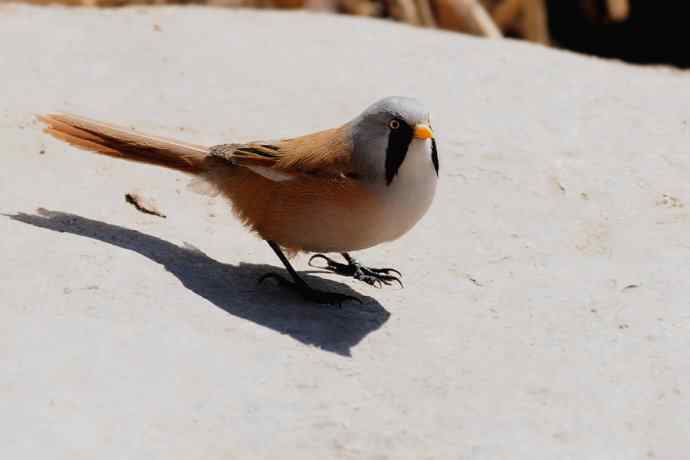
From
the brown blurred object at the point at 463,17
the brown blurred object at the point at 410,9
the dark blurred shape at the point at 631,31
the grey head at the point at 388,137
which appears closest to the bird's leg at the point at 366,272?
the grey head at the point at 388,137

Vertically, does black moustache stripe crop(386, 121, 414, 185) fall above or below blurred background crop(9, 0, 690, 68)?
above

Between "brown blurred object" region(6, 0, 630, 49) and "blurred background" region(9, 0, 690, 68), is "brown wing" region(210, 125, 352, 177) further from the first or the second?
"blurred background" region(9, 0, 690, 68)

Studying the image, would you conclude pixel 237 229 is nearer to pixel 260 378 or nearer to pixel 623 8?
pixel 260 378

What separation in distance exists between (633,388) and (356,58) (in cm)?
426

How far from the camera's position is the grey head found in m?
5.04

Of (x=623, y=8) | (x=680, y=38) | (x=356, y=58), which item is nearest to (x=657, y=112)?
(x=356, y=58)

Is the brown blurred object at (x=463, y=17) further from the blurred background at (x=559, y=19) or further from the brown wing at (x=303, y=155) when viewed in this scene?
the brown wing at (x=303, y=155)

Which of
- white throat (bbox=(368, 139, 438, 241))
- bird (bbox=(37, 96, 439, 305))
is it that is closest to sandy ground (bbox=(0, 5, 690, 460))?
bird (bbox=(37, 96, 439, 305))

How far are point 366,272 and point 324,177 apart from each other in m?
0.66

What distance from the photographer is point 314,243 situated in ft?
17.2

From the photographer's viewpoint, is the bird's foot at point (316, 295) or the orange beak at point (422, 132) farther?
the bird's foot at point (316, 295)

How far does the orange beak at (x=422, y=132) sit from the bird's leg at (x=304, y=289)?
81 cm

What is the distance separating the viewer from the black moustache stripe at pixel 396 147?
5039 mm

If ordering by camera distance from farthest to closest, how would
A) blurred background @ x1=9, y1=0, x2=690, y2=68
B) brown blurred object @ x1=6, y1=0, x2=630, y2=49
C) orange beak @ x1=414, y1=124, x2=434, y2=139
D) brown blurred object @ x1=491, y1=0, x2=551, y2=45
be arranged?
brown blurred object @ x1=491, y1=0, x2=551, y2=45, blurred background @ x1=9, y1=0, x2=690, y2=68, brown blurred object @ x1=6, y1=0, x2=630, y2=49, orange beak @ x1=414, y1=124, x2=434, y2=139
